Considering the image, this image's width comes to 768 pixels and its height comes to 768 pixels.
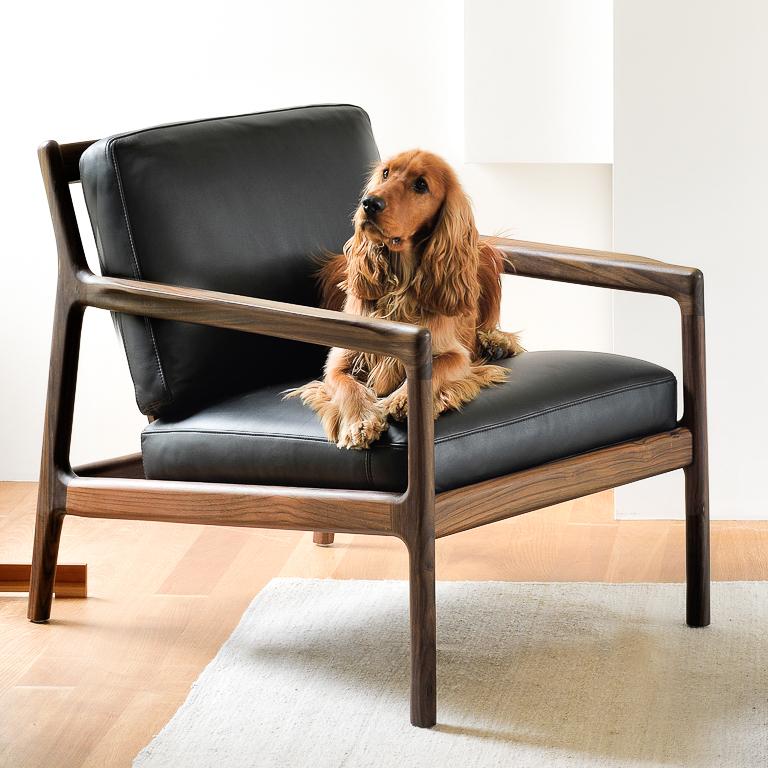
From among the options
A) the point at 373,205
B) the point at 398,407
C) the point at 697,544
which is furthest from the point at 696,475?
the point at 373,205

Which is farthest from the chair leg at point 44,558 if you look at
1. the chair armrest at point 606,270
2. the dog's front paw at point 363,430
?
the chair armrest at point 606,270

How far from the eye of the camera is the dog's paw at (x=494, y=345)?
2.17m

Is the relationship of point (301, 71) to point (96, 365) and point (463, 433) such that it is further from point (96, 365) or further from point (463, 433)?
point (463, 433)

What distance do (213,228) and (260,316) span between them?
334 mm

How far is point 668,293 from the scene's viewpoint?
2168 mm

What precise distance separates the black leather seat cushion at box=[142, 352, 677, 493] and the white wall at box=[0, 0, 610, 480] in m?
0.96

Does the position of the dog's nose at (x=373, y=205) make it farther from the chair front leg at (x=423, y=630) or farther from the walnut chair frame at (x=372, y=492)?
the chair front leg at (x=423, y=630)

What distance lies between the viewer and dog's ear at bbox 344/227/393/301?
76.9 inches

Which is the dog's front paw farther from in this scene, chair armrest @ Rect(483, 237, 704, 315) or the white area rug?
chair armrest @ Rect(483, 237, 704, 315)

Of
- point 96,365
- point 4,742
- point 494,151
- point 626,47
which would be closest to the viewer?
point 4,742

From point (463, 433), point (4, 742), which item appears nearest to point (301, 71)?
Result: point (463, 433)

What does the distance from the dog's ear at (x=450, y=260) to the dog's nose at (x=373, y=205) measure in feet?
0.34

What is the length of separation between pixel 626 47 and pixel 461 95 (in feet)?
1.49

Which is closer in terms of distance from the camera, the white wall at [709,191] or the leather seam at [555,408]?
the leather seam at [555,408]
